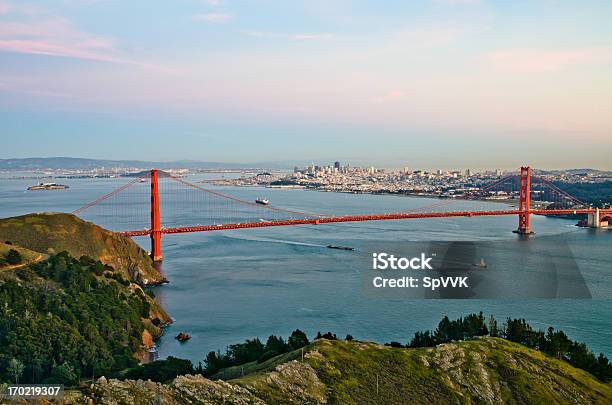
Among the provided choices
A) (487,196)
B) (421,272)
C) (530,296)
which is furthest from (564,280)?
(487,196)

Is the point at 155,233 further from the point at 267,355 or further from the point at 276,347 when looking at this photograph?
the point at 267,355

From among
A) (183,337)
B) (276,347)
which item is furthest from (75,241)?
(276,347)

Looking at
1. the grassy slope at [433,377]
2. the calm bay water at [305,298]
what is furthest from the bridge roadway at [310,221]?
the grassy slope at [433,377]

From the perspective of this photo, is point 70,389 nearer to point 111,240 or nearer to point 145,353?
point 145,353

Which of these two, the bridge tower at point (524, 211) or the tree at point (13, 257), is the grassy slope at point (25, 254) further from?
the bridge tower at point (524, 211)

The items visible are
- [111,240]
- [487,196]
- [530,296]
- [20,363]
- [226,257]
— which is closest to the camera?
[20,363]
